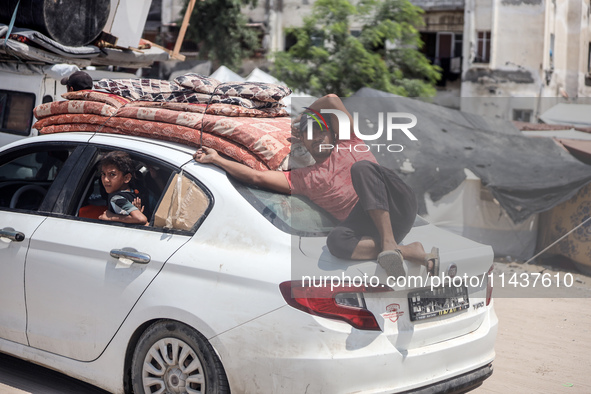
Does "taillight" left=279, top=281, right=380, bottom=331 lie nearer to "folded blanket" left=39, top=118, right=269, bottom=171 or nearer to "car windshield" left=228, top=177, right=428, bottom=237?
"car windshield" left=228, top=177, right=428, bottom=237

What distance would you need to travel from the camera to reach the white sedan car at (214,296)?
287cm

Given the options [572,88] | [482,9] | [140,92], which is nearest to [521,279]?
[140,92]

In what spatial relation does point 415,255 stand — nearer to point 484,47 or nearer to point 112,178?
point 112,178

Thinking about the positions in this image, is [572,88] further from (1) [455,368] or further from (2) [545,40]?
(1) [455,368]

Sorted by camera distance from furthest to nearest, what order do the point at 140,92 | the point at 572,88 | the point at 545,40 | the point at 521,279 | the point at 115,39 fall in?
the point at 572,88
the point at 545,40
the point at 115,39
the point at 521,279
the point at 140,92

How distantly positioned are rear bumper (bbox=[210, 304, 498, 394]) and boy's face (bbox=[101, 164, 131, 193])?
1205mm

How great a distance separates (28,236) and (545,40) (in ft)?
85.1

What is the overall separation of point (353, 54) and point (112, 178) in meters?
12.9

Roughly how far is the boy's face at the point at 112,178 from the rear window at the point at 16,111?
541 centimetres

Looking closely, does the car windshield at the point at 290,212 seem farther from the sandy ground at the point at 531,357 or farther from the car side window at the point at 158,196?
the sandy ground at the point at 531,357

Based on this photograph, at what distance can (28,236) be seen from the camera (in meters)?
3.73

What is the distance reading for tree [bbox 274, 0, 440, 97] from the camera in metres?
15.9

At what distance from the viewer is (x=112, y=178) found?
371cm

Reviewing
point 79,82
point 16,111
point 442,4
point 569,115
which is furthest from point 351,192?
point 442,4
